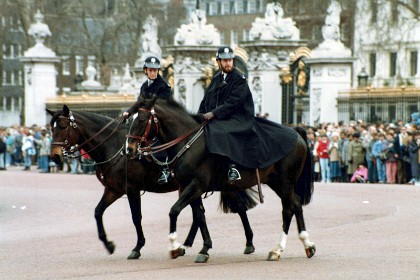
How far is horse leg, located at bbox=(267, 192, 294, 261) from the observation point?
49.0 feet

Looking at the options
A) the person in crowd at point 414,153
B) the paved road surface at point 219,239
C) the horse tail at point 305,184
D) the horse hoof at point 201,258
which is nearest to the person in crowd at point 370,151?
the person in crowd at point 414,153

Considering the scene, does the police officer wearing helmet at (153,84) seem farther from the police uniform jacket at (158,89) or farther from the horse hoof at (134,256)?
the horse hoof at (134,256)

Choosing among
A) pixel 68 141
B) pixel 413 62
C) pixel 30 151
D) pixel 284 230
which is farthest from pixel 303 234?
pixel 413 62

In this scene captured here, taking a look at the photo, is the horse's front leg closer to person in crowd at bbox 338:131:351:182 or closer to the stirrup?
the stirrup

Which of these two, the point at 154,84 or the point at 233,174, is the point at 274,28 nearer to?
the point at 154,84

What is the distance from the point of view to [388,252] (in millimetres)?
15445

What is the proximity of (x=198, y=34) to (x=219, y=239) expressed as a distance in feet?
76.4

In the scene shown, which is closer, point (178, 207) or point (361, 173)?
point (178, 207)

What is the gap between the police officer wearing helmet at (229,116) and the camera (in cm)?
1520

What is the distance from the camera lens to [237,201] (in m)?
16.2

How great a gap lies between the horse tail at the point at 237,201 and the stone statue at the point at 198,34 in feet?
79.1

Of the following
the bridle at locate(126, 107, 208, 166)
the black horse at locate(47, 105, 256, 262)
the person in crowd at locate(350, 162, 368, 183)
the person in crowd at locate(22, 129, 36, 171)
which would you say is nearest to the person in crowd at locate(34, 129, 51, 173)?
the person in crowd at locate(22, 129, 36, 171)

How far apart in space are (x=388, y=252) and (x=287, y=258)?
4.05 feet

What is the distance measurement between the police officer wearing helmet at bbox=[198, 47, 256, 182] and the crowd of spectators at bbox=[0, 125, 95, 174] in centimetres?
2238
